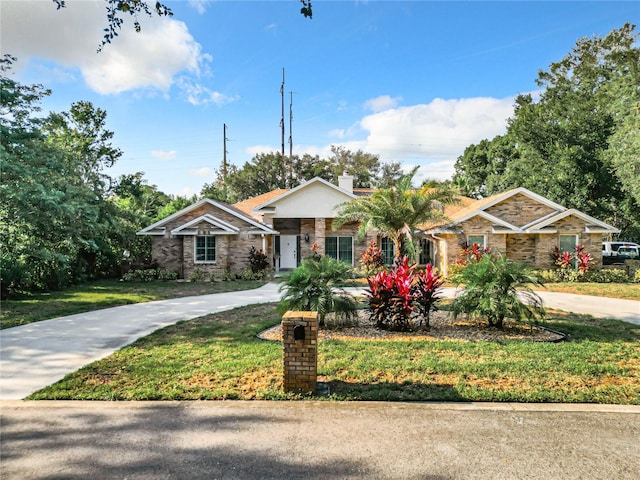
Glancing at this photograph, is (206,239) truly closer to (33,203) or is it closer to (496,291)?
(33,203)

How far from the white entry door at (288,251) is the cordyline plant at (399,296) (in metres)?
15.3

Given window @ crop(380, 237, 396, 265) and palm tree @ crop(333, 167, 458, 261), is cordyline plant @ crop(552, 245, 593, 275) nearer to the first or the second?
palm tree @ crop(333, 167, 458, 261)

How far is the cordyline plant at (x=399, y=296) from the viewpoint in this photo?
8203 mm

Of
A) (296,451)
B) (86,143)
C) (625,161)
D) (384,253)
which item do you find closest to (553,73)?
(625,161)

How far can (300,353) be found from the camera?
4945 mm

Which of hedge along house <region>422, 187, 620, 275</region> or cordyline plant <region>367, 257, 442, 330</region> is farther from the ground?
hedge along house <region>422, 187, 620, 275</region>

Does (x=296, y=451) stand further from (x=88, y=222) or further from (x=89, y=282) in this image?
(x=89, y=282)

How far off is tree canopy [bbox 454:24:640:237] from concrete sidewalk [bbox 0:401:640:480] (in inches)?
853

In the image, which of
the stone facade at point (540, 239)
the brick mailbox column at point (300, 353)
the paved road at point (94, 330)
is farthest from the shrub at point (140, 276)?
the brick mailbox column at point (300, 353)

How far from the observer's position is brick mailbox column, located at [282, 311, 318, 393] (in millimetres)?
4918

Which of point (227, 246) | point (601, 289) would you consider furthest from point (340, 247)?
point (601, 289)

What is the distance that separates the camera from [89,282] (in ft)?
58.1

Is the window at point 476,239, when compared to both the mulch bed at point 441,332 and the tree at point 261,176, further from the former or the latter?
the tree at point 261,176

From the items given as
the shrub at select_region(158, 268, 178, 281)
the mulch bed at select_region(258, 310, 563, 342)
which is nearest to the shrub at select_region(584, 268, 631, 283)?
the mulch bed at select_region(258, 310, 563, 342)
